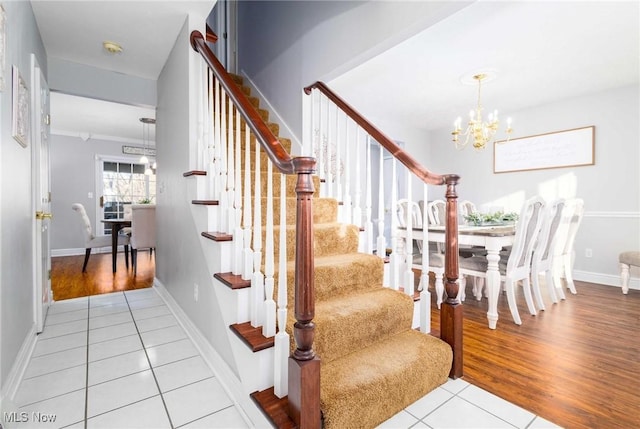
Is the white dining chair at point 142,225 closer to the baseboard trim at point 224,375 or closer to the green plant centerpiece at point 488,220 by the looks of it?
the baseboard trim at point 224,375

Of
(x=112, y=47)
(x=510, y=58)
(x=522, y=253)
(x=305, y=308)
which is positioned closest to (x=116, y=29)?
(x=112, y=47)

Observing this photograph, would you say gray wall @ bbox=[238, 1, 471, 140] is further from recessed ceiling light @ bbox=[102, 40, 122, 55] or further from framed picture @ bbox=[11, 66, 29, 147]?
framed picture @ bbox=[11, 66, 29, 147]

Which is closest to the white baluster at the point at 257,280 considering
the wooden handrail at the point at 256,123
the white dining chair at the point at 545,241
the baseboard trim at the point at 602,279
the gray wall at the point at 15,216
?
the wooden handrail at the point at 256,123

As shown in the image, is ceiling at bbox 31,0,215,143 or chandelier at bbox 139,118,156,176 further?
chandelier at bbox 139,118,156,176

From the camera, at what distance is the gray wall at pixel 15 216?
150 cm

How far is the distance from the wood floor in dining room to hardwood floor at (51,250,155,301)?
75 mm

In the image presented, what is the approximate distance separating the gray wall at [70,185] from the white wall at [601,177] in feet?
25.6

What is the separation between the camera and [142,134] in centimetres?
640

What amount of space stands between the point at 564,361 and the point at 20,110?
3512 millimetres

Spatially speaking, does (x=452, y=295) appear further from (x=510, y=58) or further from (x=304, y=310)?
(x=510, y=58)

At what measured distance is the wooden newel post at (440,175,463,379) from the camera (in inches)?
67.8

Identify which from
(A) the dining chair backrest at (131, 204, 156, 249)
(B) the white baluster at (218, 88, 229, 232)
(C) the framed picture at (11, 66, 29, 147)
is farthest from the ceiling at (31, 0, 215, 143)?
(A) the dining chair backrest at (131, 204, 156, 249)

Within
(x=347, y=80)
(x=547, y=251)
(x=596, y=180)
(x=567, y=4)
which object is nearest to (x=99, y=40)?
(x=347, y=80)

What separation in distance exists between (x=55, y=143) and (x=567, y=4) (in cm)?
783
